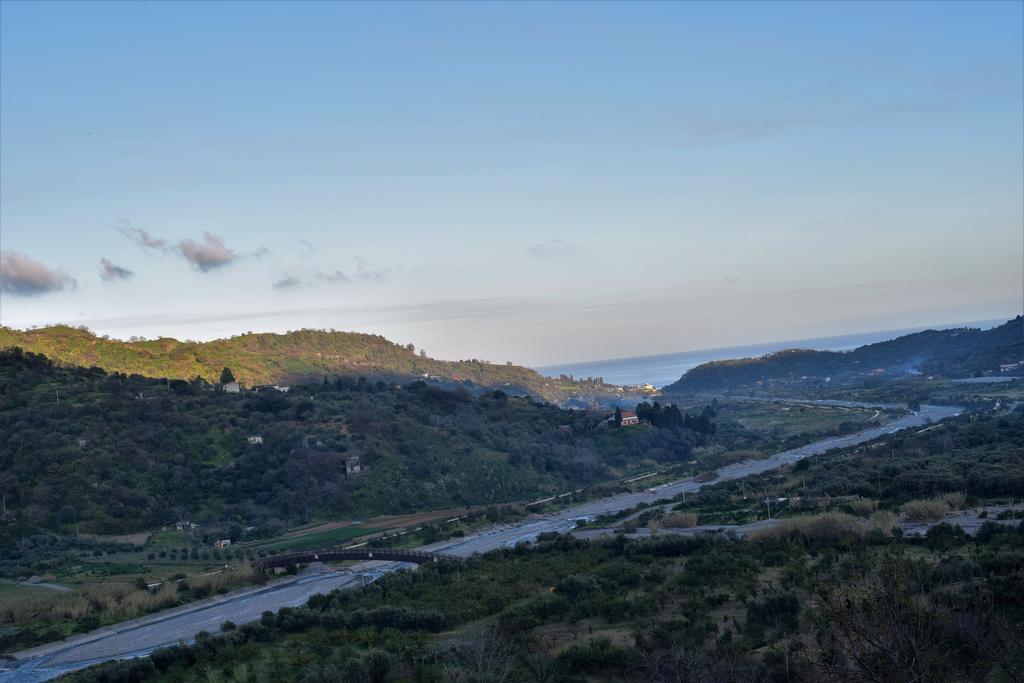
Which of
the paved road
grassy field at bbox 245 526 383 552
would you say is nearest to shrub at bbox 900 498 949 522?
the paved road

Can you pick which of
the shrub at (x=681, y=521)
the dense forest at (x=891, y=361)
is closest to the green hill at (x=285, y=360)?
the dense forest at (x=891, y=361)

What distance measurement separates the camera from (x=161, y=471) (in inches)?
2133

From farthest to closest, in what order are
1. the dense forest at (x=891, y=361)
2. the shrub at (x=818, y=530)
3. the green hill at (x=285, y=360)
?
the dense forest at (x=891, y=361)
the green hill at (x=285, y=360)
the shrub at (x=818, y=530)

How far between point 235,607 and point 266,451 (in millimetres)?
29706

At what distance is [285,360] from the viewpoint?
13150 centimetres

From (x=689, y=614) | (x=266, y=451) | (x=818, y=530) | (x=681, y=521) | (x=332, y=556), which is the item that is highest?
(x=266, y=451)

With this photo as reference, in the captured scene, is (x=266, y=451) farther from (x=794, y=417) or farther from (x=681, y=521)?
(x=794, y=417)

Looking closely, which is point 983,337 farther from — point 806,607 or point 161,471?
point 806,607

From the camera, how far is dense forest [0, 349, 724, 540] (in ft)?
166

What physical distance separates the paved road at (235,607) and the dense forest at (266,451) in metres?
12.4

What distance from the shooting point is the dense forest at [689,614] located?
455 inches

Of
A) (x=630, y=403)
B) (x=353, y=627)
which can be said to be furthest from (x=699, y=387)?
(x=353, y=627)

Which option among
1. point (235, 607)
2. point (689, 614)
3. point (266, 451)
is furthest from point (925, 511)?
point (266, 451)

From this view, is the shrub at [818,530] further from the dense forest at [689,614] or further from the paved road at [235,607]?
the paved road at [235,607]
